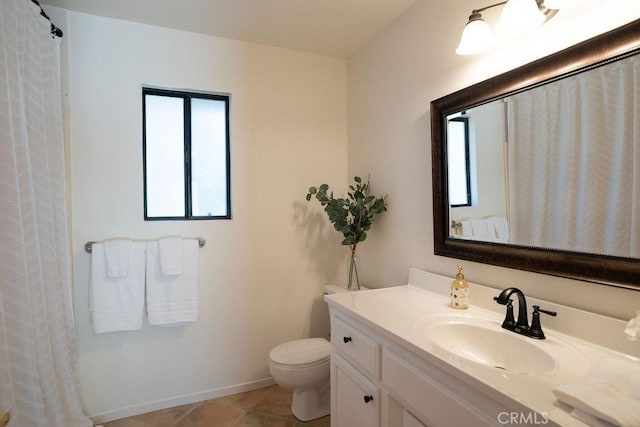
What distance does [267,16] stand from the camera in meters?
2.12

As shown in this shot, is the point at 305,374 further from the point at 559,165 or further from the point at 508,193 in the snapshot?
the point at 559,165

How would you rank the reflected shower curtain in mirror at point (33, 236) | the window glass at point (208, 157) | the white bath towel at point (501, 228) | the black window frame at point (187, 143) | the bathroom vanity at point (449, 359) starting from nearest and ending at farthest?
the bathroom vanity at point (449, 359)
the reflected shower curtain in mirror at point (33, 236)
the white bath towel at point (501, 228)
the black window frame at point (187, 143)
the window glass at point (208, 157)

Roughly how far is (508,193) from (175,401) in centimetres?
243

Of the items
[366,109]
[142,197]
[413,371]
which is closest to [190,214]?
[142,197]

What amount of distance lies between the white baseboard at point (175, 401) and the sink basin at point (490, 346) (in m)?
1.69

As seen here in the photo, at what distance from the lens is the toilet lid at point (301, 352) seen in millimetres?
2039

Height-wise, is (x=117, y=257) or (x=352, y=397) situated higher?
(x=117, y=257)

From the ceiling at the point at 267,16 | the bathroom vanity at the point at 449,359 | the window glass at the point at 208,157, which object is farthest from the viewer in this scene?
→ the window glass at the point at 208,157

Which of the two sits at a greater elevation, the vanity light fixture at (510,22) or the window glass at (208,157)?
the vanity light fixture at (510,22)

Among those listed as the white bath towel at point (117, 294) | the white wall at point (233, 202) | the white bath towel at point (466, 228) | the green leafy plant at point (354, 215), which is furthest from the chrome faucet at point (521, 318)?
the white bath towel at point (117, 294)

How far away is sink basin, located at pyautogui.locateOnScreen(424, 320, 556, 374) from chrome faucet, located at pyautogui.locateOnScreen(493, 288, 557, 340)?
0.09ft

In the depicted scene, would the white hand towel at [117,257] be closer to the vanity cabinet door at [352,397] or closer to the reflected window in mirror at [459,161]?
the vanity cabinet door at [352,397]

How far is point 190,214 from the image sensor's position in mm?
2404

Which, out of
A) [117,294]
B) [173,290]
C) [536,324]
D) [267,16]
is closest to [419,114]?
[267,16]
